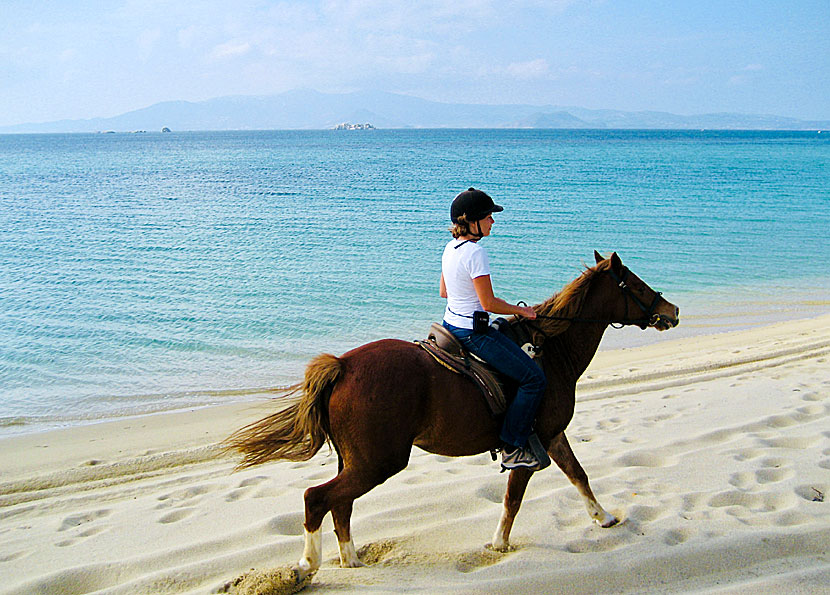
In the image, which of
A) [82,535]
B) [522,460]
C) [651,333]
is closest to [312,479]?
[82,535]

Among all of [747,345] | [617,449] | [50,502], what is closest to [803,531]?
[617,449]

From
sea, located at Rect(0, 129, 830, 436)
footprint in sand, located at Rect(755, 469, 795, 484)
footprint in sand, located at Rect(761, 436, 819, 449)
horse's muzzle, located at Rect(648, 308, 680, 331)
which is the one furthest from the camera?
sea, located at Rect(0, 129, 830, 436)

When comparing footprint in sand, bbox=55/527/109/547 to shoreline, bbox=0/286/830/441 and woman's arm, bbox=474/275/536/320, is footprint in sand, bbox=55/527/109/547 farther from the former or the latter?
woman's arm, bbox=474/275/536/320

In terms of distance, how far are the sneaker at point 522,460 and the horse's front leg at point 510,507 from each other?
16 centimetres

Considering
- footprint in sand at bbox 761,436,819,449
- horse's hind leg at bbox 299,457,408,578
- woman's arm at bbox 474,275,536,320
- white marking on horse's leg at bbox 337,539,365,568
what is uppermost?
woman's arm at bbox 474,275,536,320

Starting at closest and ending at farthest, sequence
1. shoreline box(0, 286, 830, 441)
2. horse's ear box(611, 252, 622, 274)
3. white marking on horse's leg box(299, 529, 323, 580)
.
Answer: white marking on horse's leg box(299, 529, 323, 580) < horse's ear box(611, 252, 622, 274) < shoreline box(0, 286, 830, 441)

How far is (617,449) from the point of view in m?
7.03

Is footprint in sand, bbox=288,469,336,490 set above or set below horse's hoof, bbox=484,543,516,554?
below

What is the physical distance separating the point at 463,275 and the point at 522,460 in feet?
4.73

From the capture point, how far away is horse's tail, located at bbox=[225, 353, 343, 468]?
4.33m

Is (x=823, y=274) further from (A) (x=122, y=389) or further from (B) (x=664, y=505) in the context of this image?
(A) (x=122, y=389)

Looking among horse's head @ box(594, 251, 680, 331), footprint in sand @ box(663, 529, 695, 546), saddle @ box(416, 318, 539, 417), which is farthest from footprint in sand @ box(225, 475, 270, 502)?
horse's head @ box(594, 251, 680, 331)

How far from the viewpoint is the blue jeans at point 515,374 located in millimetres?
4590

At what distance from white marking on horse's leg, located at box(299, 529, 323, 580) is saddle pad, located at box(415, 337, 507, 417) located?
1453 mm
